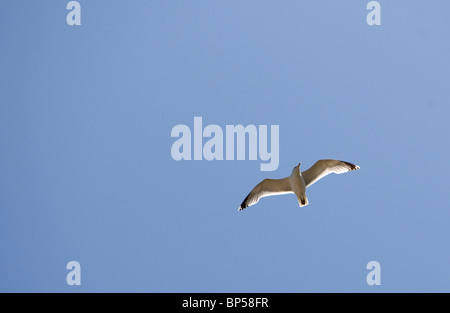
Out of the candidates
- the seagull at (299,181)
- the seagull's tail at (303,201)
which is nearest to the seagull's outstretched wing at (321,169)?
the seagull at (299,181)

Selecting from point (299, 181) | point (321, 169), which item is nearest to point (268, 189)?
point (299, 181)

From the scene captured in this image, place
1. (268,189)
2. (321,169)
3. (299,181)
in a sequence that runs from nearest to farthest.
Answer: (299,181), (321,169), (268,189)

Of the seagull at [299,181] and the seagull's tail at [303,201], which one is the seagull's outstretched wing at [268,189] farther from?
the seagull's tail at [303,201]

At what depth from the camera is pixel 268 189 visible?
1520 cm

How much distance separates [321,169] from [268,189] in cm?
128

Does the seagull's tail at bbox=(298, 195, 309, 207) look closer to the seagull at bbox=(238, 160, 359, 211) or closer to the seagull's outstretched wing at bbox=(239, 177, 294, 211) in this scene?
the seagull at bbox=(238, 160, 359, 211)

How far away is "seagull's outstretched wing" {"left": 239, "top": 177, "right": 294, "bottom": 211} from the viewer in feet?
49.2

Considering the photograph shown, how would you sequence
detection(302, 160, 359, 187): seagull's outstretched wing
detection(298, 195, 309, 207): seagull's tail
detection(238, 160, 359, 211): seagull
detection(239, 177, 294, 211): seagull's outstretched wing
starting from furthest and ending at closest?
detection(239, 177, 294, 211): seagull's outstretched wing, detection(302, 160, 359, 187): seagull's outstretched wing, detection(238, 160, 359, 211): seagull, detection(298, 195, 309, 207): seagull's tail

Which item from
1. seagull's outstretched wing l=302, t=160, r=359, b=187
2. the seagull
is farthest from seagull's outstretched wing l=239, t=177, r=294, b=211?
seagull's outstretched wing l=302, t=160, r=359, b=187

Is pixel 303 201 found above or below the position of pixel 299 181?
below

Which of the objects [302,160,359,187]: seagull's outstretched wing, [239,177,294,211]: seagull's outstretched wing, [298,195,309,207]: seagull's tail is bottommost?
[298,195,309,207]: seagull's tail

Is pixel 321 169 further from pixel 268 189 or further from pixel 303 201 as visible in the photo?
pixel 268 189
